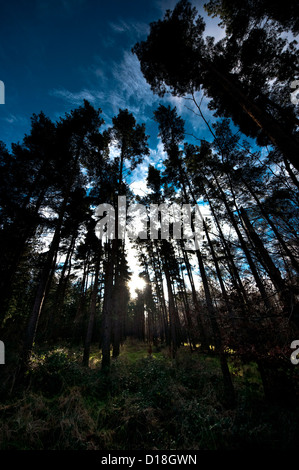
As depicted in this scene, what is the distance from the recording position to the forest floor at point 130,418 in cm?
350

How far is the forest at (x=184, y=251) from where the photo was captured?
3.92 meters

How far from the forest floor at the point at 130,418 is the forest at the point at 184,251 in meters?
0.04

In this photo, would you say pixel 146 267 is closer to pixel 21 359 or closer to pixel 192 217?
pixel 192 217

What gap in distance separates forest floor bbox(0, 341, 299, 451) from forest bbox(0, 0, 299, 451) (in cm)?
4

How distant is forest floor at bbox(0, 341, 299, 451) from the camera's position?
350 centimetres

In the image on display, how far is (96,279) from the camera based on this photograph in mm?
11719

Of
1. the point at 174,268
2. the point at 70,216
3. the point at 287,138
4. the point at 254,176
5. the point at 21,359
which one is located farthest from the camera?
the point at 174,268

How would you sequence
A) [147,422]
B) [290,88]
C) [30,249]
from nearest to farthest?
[147,422]
[290,88]
[30,249]

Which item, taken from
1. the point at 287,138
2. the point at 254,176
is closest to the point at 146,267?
the point at 254,176

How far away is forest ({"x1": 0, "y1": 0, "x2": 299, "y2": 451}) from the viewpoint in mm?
3918

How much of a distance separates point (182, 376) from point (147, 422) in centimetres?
407

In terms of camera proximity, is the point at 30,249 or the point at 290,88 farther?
the point at 30,249

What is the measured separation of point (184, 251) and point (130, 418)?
12.6m

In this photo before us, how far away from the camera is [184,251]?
1566 cm
